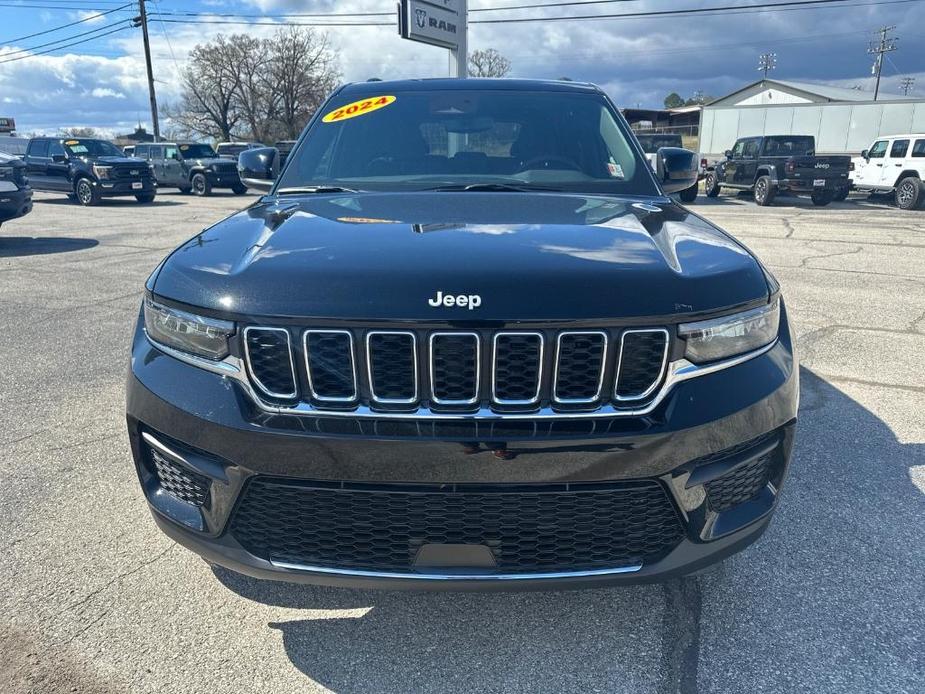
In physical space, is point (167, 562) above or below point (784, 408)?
below

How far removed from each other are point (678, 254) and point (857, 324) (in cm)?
485

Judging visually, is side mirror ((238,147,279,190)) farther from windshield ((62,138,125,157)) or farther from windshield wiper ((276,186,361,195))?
windshield ((62,138,125,157))

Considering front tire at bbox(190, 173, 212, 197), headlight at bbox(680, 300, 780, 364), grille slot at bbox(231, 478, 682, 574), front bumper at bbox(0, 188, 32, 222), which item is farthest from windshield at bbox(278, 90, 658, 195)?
front tire at bbox(190, 173, 212, 197)

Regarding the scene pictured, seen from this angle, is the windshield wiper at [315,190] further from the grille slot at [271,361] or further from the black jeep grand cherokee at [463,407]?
the grille slot at [271,361]

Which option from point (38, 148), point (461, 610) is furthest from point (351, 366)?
point (38, 148)

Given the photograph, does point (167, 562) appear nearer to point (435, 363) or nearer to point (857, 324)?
point (435, 363)

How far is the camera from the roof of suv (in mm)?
3584

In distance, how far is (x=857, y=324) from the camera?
6.02m

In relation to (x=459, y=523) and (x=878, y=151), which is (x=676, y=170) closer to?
(x=459, y=523)

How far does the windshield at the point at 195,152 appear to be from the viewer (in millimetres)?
23359

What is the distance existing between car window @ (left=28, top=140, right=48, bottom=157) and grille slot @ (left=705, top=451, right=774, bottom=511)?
22.0m

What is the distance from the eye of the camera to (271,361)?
1838 mm

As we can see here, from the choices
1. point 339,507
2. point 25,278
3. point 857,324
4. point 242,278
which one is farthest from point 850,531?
point 25,278

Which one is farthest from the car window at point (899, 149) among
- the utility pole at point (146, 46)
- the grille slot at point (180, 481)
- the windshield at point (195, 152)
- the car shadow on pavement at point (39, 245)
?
the utility pole at point (146, 46)
